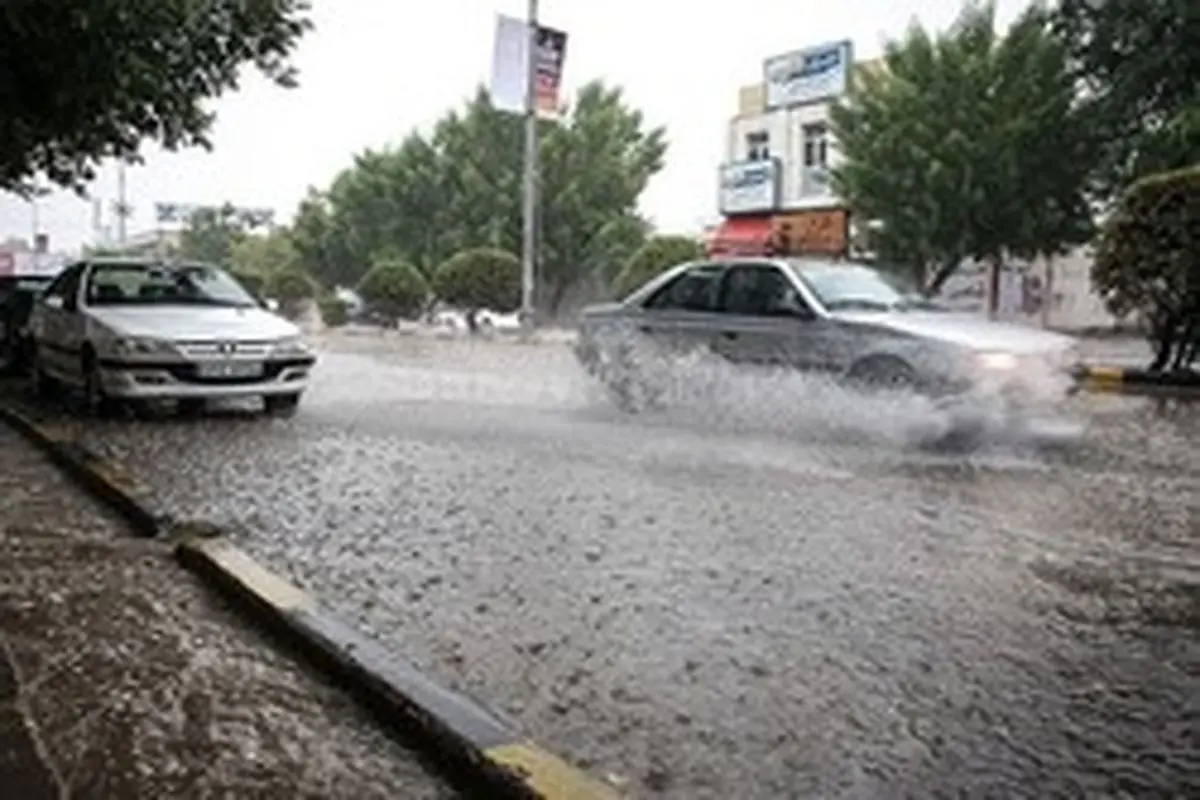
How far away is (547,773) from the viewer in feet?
10.7

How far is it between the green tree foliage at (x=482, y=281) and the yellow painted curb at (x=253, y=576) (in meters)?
34.8

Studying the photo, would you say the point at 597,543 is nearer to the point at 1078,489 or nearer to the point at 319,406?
the point at 1078,489

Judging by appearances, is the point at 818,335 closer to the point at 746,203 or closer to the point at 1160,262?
the point at 1160,262

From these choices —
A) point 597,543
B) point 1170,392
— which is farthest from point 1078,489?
point 1170,392

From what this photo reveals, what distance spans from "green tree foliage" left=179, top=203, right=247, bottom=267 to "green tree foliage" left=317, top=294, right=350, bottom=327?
42.7 metres

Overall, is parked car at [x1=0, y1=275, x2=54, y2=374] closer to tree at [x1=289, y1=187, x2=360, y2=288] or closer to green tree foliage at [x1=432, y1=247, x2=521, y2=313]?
green tree foliage at [x1=432, y1=247, x2=521, y2=313]

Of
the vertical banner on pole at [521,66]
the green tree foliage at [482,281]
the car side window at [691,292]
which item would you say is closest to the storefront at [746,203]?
the green tree foliage at [482,281]

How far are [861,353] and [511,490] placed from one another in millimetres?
3748

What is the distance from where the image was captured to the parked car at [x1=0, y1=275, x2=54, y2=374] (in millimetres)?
17000

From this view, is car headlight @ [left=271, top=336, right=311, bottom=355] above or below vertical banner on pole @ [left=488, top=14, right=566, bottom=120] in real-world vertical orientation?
below

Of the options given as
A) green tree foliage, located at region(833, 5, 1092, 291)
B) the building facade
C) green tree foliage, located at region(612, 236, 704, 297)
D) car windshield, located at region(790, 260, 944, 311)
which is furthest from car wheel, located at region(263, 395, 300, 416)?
the building facade

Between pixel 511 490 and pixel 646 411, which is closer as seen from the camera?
pixel 511 490

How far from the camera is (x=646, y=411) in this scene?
12.4 metres

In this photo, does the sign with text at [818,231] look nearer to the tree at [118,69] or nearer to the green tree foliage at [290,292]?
the green tree foliage at [290,292]
